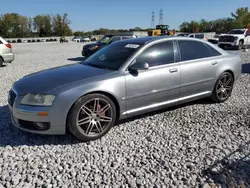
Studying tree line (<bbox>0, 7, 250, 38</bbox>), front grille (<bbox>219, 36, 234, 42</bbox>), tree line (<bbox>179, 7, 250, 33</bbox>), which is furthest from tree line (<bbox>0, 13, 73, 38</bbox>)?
front grille (<bbox>219, 36, 234, 42</bbox>)

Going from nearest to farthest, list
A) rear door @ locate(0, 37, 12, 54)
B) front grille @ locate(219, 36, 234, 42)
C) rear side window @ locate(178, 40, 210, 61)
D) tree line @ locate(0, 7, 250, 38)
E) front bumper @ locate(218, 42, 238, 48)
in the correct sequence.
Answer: rear side window @ locate(178, 40, 210, 61), rear door @ locate(0, 37, 12, 54), front bumper @ locate(218, 42, 238, 48), front grille @ locate(219, 36, 234, 42), tree line @ locate(0, 7, 250, 38)

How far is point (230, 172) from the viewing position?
278 cm

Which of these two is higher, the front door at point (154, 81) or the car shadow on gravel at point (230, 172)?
the front door at point (154, 81)

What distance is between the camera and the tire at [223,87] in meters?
5.00

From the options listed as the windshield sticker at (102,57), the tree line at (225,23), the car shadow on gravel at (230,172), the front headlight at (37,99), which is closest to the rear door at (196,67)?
the windshield sticker at (102,57)

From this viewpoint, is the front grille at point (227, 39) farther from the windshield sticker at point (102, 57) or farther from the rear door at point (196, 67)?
the windshield sticker at point (102, 57)

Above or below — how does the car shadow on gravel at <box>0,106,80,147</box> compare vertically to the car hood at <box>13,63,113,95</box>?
below

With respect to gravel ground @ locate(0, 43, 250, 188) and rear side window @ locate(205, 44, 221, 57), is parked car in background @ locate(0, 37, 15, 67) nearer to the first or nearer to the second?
gravel ground @ locate(0, 43, 250, 188)

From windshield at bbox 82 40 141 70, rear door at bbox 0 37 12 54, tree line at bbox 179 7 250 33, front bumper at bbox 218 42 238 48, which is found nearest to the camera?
windshield at bbox 82 40 141 70

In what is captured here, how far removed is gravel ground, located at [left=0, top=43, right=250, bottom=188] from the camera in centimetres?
267

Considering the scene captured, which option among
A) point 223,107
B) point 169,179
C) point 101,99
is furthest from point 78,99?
point 223,107

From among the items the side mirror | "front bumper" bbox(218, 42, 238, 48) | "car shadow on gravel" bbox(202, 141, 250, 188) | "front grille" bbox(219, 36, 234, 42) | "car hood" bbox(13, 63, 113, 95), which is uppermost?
"front grille" bbox(219, 36, 234, 42)

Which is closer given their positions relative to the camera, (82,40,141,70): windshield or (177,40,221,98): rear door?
(82,40,141,70): windshield

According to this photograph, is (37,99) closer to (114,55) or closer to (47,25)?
(114,55)
